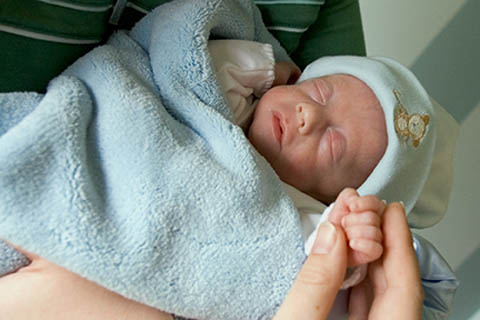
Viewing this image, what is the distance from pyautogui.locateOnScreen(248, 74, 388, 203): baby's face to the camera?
84 cm

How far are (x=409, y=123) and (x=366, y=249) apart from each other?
378 mm

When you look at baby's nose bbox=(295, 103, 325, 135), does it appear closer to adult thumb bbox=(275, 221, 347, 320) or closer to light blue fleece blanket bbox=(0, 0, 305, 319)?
light blue fleece blanket bbox=(0, 0, 305, 319)

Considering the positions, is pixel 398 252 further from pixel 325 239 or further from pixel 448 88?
pixel 448 88

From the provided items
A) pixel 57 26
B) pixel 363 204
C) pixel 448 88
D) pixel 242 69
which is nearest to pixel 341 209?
pixel 363 204

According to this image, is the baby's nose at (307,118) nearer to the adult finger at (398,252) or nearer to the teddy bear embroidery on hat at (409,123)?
the teddy bear embroidery on hat at (409,123)

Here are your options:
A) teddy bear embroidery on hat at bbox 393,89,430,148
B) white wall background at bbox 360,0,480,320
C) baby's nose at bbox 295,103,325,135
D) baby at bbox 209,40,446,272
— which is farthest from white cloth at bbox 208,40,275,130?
white wall background at bbox 360,0,480,320

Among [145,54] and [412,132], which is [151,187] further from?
[412,132]

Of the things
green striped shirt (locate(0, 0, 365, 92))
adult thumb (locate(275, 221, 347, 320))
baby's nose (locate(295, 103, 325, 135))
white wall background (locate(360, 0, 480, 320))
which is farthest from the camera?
white wall background (locate(360, 0, 480, 320))

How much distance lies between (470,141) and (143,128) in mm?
1091

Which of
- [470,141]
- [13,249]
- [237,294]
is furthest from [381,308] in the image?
[470,141]

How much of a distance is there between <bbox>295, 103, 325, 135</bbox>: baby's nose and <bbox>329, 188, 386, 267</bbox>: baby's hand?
234 mm

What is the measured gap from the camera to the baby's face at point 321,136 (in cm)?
84

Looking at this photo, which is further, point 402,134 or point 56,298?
point 402,134

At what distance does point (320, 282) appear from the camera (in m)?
0.53
